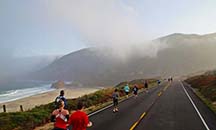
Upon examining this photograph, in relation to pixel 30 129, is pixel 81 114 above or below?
above

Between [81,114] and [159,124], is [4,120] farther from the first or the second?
[81,114]

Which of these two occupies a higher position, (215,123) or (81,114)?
(81,114)

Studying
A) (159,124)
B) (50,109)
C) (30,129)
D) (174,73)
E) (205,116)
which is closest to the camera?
(159,124)

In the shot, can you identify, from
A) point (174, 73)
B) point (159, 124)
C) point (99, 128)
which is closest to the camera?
point (99, 128)

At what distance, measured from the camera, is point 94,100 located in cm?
3316

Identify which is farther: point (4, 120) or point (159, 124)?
point (4, 120)

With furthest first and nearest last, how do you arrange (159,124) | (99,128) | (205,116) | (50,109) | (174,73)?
1. (174,73)
2. (50,109)
3. (205,116)
4. (159,124)
5. (99,128)

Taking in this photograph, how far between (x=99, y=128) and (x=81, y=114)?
18.2 ft

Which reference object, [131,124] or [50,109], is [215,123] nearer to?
[131,124]

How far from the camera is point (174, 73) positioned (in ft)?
643

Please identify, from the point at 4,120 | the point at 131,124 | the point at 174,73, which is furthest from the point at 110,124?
the point at 174,73

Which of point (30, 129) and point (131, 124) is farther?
point (30, 129)

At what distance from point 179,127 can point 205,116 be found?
183 inches

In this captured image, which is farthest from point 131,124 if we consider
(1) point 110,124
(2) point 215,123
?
(2) point 215,123
